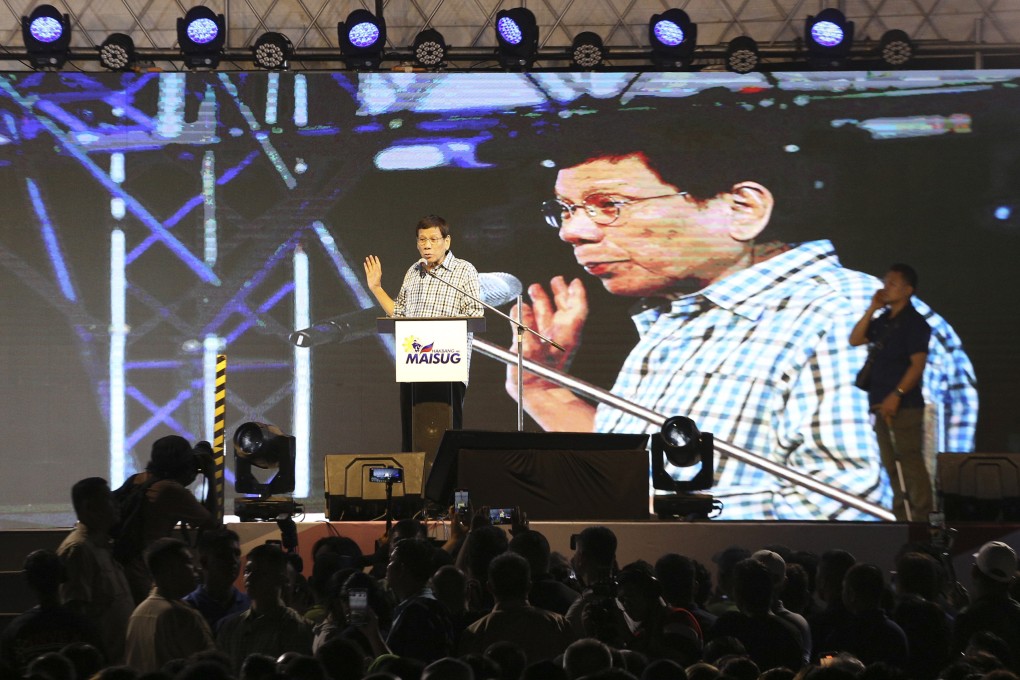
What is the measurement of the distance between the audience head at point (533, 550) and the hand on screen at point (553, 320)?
17.6 ft

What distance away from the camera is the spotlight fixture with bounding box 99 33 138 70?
31.5 ft

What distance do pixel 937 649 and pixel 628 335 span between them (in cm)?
583

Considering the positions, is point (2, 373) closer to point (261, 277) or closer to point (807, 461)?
point (261, 277)

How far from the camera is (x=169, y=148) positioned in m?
9.73

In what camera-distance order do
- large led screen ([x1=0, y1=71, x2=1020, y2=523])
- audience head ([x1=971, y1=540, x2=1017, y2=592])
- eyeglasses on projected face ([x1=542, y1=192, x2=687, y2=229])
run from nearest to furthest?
audience head ([x1=971, y1=540, x2=1017, y2=592]) < large led screen ([x1=0, y1=71, x2=1020, y2=523]) < eyeglasses on projected face ([x1=542, y1=192, x2=687, y2=229])

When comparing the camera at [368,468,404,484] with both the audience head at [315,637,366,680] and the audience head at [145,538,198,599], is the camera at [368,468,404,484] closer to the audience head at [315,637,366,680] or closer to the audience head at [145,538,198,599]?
the audience head at [145,538,198,599]

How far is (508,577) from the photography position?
3668 mm

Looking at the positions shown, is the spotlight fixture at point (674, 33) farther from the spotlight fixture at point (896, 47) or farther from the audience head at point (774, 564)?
the audience head at point (774, 564)

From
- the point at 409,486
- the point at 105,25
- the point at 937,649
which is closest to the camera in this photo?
the point at 937,649

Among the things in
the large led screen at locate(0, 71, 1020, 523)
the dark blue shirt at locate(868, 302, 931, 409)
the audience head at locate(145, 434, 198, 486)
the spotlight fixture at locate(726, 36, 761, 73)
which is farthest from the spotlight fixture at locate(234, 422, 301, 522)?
the spotlight fixture at locate(726, 36, 761, 73)

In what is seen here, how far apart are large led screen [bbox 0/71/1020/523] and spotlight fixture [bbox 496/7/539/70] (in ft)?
0.96

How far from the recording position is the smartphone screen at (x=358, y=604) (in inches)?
129

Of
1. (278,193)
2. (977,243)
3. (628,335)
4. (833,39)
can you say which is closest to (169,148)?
(278,193)

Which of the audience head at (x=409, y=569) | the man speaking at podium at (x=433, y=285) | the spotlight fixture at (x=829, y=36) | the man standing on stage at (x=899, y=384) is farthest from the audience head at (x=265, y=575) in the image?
the spotlight fixture at (x=829, y=36)
